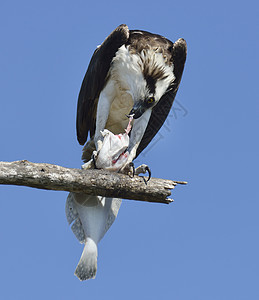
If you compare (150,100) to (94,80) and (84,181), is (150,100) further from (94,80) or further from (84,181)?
(84,181)

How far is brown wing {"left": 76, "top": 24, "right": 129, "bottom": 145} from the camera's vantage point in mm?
8016

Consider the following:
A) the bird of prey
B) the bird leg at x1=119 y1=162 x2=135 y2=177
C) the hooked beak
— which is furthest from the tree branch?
the hooked beak

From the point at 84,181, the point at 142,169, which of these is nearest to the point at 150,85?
the point at 142,169

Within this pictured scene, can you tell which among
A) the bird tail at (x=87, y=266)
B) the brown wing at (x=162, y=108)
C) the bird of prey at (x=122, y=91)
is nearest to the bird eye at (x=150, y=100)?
the bird of prey at (x=122, y=91)

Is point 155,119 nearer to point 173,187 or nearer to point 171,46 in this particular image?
point 171,46

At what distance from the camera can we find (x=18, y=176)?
5.73 meters

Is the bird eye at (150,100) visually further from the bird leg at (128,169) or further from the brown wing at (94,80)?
the bird leg at (128,169)

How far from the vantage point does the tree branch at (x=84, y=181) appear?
18.9 ft

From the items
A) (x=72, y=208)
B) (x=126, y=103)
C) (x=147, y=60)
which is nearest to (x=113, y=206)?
(x=72, y=208)

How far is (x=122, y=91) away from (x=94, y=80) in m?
0.45

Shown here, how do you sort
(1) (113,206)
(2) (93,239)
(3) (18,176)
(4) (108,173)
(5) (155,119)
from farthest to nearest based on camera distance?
(5) (155,119) < (1) (113,206) < (2) (93,239) < (4) (108,173) < (3) (18,176)

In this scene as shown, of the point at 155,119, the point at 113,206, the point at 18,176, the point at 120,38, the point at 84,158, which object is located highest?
the point at 120,38

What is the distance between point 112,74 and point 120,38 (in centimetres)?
55

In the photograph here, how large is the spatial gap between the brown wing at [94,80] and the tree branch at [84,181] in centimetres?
227
